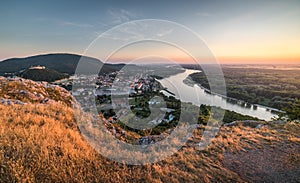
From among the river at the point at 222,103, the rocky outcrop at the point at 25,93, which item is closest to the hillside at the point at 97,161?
the rocky outcrop at the point at 25,93

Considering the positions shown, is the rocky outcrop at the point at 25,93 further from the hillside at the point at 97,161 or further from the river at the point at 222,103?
the river at the point at 222,103

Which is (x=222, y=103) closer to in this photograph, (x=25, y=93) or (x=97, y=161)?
(x=25, y=93)

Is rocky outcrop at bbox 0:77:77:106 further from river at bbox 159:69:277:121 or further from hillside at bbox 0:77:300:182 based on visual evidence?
river at bbox 159:69:277:121

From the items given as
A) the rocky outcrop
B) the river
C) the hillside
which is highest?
the rocky outcrop

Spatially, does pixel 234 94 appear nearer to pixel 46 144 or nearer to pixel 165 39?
pixel 165 39

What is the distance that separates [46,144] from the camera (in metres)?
3.61

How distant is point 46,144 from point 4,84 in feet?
26.7

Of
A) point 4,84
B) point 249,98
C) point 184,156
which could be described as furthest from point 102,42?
point 249,98

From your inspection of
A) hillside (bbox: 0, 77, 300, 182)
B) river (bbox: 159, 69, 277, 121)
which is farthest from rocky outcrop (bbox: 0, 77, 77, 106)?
river (bbox: 159, 69, 277, 121)

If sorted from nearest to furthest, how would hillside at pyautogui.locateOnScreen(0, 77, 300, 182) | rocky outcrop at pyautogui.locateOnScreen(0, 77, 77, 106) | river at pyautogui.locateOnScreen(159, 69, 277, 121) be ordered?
hillside at pyautogui.locateOnScreen(0, 77, 300, 182) → rocky outcrop at pyautogui.locateOnScreen(0, 77, 77, 106) → river at pyautogui.locateOnScreen(159, 69, 277, 121)

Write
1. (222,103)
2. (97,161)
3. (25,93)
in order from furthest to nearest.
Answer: (222,103)
(25,93)
(97,161)

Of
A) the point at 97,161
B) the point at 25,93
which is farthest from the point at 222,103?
the point at 97,161

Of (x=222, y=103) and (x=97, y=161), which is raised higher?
(x=97, y=161)

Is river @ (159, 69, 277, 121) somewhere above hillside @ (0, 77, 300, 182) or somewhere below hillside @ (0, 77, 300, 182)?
below
